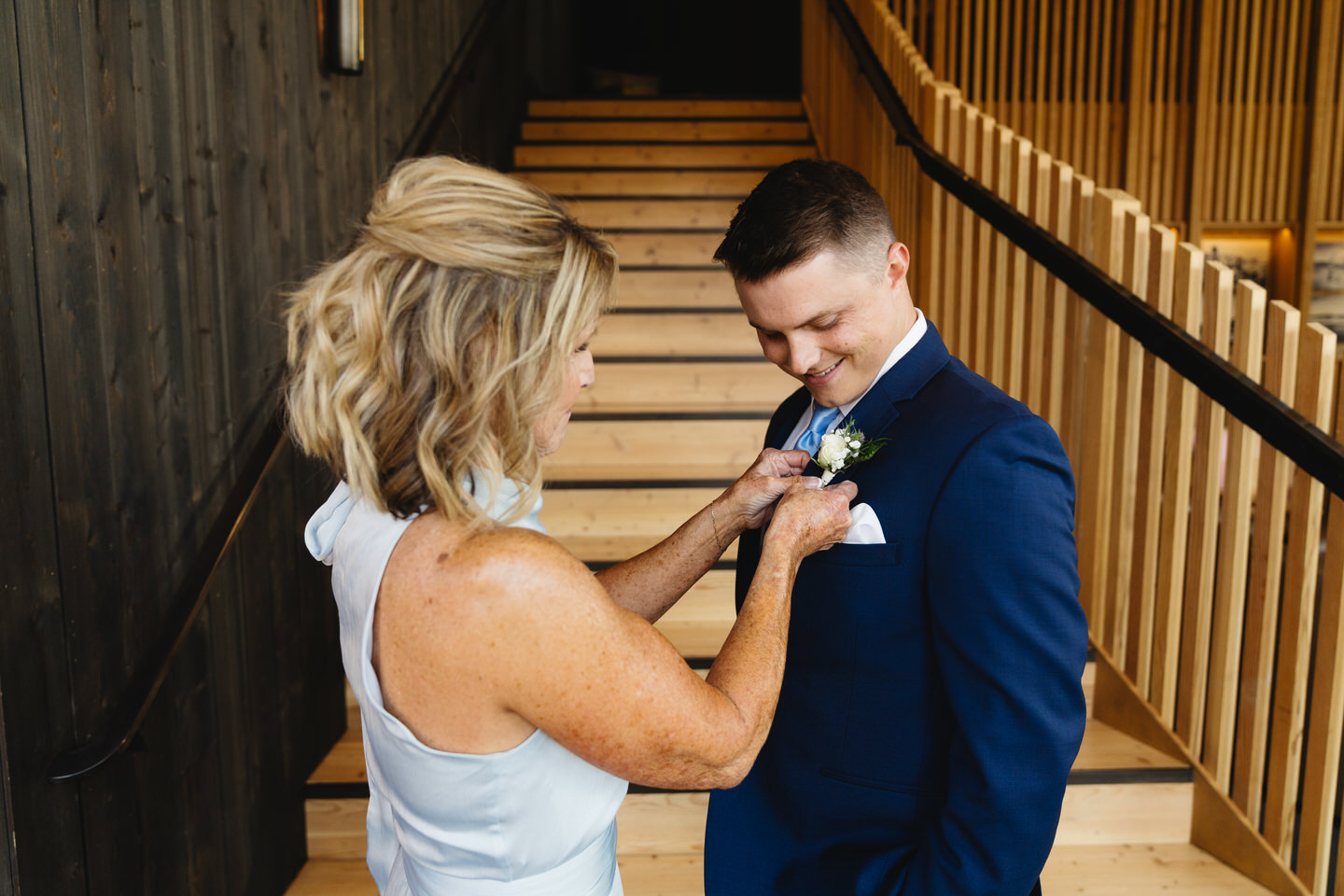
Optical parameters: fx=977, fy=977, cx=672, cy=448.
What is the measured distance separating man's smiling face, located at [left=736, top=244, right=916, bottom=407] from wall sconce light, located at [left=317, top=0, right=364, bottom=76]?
1.92m

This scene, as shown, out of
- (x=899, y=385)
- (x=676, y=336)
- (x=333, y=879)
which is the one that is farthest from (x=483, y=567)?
(x=676, y=336)

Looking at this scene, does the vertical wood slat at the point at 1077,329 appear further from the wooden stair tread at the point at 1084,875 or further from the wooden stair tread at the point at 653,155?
the wooden stair tread at the point at 653,155

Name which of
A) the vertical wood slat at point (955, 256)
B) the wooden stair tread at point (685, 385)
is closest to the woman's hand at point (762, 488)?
the vertical wood slat at point (955, 256)

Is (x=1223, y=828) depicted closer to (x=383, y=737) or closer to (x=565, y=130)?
(x=383, y=737)

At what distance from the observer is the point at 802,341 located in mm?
1291

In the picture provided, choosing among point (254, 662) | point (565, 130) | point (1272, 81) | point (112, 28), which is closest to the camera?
point (112, 28)

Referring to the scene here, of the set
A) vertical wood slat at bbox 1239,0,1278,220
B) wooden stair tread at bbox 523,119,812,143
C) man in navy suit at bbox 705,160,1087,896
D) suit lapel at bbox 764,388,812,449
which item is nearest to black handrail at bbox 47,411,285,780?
man in navy suit at bbox 705,160,1087,896

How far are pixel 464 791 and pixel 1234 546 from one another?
6.33 feet

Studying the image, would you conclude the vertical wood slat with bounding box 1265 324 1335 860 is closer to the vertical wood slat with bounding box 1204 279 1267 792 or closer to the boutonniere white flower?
the vertical wood slat with bounding box 1204 279 1267 792

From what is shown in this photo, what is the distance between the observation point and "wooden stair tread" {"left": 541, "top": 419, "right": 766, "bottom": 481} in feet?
12.2

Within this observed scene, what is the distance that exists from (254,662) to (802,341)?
1.61 m

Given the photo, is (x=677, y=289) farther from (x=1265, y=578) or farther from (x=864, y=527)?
(x=864, y=527)

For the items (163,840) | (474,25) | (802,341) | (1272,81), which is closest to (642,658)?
(802,341)

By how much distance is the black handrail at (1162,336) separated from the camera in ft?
6.28
